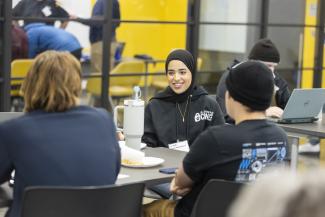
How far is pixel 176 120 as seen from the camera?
12.0 ft

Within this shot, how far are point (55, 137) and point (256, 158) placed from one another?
0.74m

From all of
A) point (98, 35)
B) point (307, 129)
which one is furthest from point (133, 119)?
point (98, 35)

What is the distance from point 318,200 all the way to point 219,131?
144 cm

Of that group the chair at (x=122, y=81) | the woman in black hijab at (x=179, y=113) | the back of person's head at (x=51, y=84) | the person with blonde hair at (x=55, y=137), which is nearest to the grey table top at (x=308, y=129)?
the woman in black hijab at (x=179, y=113)

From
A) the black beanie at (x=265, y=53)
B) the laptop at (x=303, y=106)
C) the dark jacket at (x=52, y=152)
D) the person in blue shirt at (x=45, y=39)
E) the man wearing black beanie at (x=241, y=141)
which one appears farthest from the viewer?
the person in blue shirt at (x=45, y=39)

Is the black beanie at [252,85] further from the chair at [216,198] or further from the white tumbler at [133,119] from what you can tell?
the white tumbler at [133,119]

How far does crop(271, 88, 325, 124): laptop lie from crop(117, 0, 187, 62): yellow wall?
232 centimetres

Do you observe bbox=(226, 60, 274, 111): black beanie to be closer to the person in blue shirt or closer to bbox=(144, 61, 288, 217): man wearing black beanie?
bbox=(144, 61, 288, 217): man wearing black beanie

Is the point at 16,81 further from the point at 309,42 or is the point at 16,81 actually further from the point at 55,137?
the point at 309,42

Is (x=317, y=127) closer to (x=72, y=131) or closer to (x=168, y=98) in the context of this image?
(x=168, y=98)

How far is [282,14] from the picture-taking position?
7566 millimetres

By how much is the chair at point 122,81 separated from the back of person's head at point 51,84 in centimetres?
363

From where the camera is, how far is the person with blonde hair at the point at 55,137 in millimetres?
2277

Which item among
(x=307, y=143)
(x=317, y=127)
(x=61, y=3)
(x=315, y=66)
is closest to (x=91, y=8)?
(x=61, y=3)
